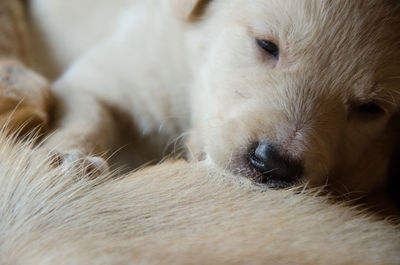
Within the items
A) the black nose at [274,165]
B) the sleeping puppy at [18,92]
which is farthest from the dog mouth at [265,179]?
the sleeping puppy at [18,92]

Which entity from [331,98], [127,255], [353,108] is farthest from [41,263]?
[353,108]

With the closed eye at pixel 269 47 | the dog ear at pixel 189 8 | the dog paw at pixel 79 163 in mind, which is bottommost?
the dog paw at pixel 79 163

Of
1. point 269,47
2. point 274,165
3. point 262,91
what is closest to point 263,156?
point 274,165

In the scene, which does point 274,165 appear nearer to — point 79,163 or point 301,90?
point 301,90

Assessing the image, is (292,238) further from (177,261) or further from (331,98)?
(331,98)

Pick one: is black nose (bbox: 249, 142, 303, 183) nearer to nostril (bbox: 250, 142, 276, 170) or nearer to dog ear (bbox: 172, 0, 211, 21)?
nostril (bbox: 250, 142, 276, 170)

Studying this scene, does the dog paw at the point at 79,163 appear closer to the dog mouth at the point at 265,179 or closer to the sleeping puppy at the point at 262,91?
the sleeping puppy at the point at 262,91
